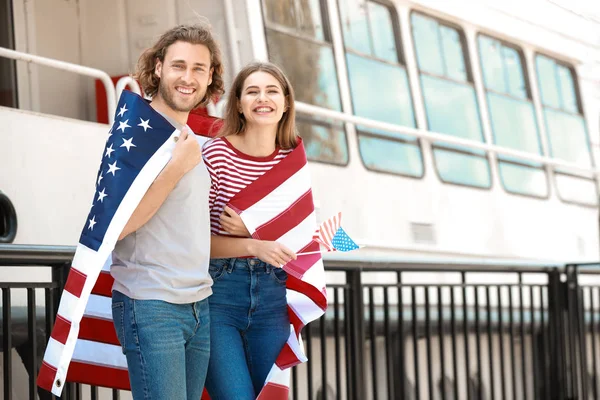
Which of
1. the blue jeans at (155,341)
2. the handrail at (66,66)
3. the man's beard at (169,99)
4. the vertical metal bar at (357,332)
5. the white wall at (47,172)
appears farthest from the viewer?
the white wall at (47,172)

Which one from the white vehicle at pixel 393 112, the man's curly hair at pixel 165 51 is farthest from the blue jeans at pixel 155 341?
the white vehicle at pixel 393 112

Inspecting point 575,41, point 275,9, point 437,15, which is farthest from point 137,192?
point 575,41

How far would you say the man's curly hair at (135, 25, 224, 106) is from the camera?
2.85 meters

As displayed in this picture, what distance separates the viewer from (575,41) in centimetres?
1114

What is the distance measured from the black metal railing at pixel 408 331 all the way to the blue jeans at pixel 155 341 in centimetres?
71

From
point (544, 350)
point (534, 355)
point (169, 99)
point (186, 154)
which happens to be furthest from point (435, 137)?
point (186, 154)

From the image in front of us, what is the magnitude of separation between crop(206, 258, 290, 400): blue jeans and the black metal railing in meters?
0.72

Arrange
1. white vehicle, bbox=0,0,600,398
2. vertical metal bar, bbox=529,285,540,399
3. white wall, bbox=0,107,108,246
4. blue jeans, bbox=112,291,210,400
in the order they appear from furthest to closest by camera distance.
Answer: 1. vertical metal bar, bbox=529,285,540,399
2. white vehicle, bbox=0,0,600,398
3. white wall, bbox=0,107,108,246
4. blue jeans, bbox=112,291,210,400

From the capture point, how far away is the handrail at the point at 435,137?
22.2 feet

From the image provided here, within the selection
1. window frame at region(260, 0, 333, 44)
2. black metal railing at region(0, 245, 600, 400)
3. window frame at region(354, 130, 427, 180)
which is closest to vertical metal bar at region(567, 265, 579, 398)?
black metal railing at region(0, 245, 600, 400)

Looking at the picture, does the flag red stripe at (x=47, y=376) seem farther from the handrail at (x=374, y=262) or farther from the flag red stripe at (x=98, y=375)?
the handrail at (x=374, y=262)

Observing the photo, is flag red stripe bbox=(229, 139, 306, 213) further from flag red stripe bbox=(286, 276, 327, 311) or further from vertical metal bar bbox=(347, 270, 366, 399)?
vertical metal bar bbox=(347, 270, 366, 399)

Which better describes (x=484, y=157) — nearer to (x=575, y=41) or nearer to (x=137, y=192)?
(x=575, y=41)

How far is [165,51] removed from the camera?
9.33 ft
